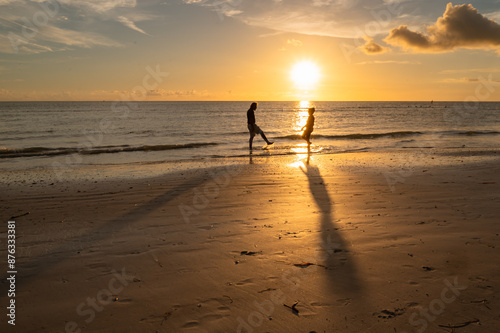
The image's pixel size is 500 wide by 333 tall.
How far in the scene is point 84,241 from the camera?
5082mm

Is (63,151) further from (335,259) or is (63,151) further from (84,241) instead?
(335,259)

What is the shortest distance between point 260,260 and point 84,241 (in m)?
2.98

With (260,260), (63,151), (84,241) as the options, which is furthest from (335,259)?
(63,151)

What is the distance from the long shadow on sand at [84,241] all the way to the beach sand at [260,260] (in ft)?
0.08

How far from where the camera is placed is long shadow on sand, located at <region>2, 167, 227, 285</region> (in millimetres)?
4141

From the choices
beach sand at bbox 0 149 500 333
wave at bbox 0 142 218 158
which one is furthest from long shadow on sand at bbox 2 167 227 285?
wave at bbox 0 142 218 158

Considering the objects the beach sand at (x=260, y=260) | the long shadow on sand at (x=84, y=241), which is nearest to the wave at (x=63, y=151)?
the beach sand at (x=260, y=260)

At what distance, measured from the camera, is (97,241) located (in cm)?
507

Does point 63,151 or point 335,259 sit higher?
point 63,151

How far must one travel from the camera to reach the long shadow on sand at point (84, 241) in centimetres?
414

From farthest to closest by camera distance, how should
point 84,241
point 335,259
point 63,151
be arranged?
point 63,151
point 84,241
point 335,259

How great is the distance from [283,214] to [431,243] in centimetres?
259

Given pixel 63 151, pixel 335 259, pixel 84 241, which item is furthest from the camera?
pixel 63 151

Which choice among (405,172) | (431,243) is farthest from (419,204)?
(405,172)
